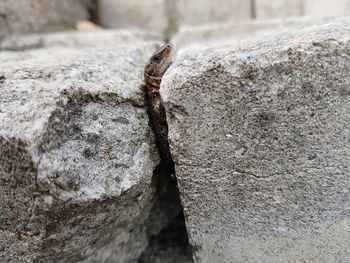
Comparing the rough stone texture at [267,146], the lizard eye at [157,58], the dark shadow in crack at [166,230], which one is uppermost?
the lizard eye at [157,58]

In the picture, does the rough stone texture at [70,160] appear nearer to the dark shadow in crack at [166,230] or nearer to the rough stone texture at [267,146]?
the rough stone texture at [267,146]

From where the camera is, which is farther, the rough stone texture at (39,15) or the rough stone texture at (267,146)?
the rough stone texture at (39,15)

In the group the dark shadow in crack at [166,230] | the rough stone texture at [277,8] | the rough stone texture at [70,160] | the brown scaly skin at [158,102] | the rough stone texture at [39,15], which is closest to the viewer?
the rough stone texture at [70,160]

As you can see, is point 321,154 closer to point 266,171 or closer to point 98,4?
point 266,171

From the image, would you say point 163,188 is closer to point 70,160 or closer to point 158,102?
point 158,102

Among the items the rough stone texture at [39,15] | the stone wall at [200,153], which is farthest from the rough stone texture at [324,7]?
the rough stone texture at [39,15]

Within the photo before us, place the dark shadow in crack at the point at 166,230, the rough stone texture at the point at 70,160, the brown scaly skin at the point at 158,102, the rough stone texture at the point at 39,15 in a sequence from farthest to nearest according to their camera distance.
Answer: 1. the rough stone texture at the point at 39,15
2. the dark shadow in crack at the point at 166,230
3. the brown scaly skin at the point at 158,102
4. the rough stone texture at the point at 70,160
